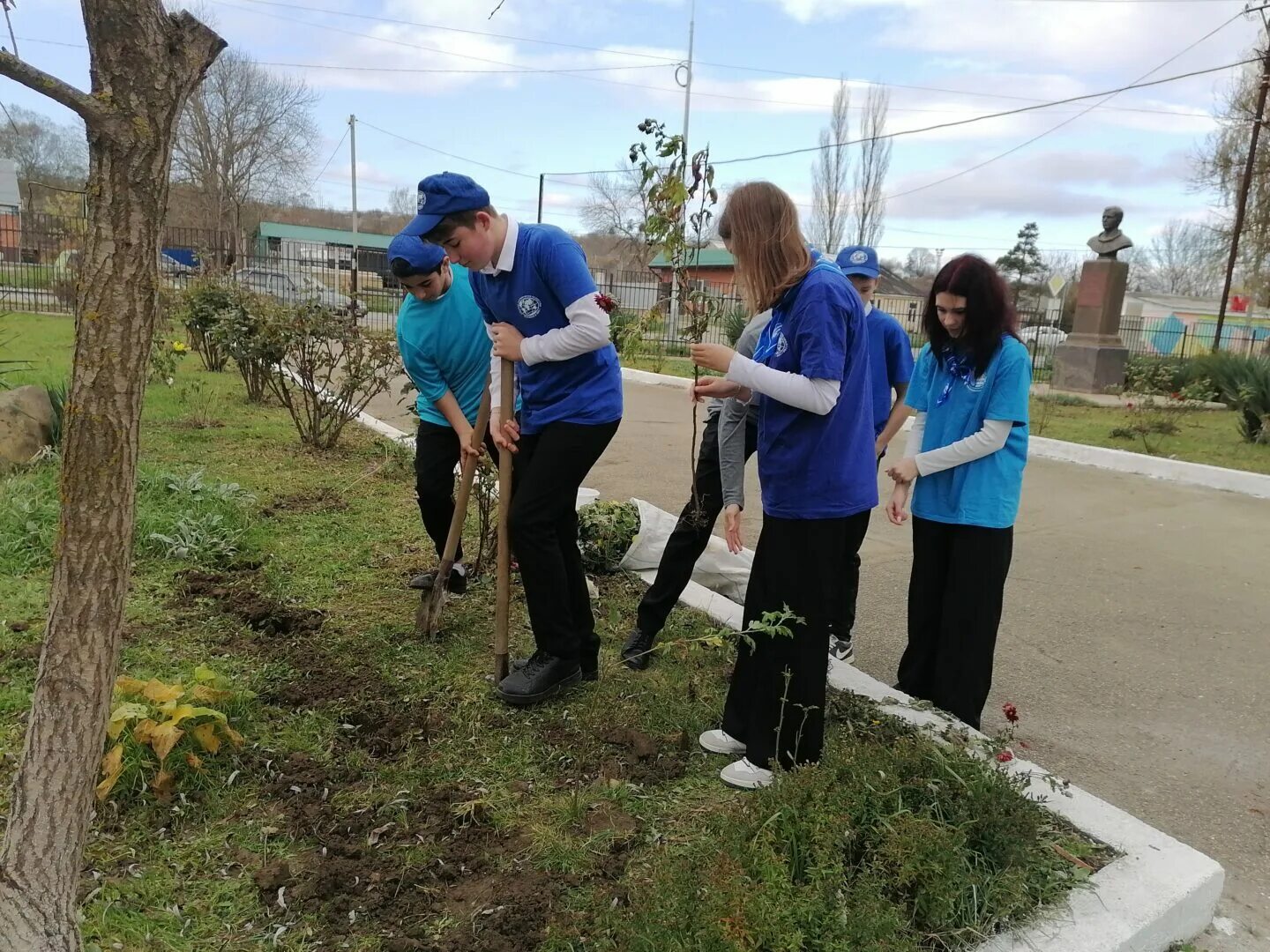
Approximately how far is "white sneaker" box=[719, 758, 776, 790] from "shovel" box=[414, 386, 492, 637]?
140 cm

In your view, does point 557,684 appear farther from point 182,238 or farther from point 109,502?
point 182,238

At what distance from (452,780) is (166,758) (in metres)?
0.77

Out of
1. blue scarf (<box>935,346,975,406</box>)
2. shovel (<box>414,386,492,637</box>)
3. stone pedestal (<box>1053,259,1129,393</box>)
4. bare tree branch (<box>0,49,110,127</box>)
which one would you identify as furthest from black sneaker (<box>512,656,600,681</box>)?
stone pedestal (<box>1053,259,1129,393</box>)

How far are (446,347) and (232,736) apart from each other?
5.97ft

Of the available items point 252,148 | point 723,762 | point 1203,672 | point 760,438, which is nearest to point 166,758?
point 723,762

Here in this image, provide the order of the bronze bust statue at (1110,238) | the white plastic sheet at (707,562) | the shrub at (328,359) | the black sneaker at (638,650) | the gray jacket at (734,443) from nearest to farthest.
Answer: the gray jacket at (734,443)
the black sneaker at (638,650)
the white plastic sheet at (707,562)
the shrub at (328,359)
the bronze bust statue at (1110,238)

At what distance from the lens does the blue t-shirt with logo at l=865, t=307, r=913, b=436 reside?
3.70 metres

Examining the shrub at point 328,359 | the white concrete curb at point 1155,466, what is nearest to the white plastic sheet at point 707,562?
the shrub at point 328,359

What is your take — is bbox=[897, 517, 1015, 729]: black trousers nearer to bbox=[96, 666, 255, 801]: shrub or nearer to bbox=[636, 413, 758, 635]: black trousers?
bbox=[636, 413, 758, 635]: black trousers

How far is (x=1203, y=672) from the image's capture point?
3863mm

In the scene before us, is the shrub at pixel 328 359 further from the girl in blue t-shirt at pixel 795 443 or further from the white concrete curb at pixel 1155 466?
the girl in blue t-shirt at pixel 795 443

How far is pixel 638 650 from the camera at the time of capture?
3506 millimetres

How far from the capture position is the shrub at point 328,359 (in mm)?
6816

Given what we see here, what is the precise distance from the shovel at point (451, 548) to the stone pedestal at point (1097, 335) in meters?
13.8
